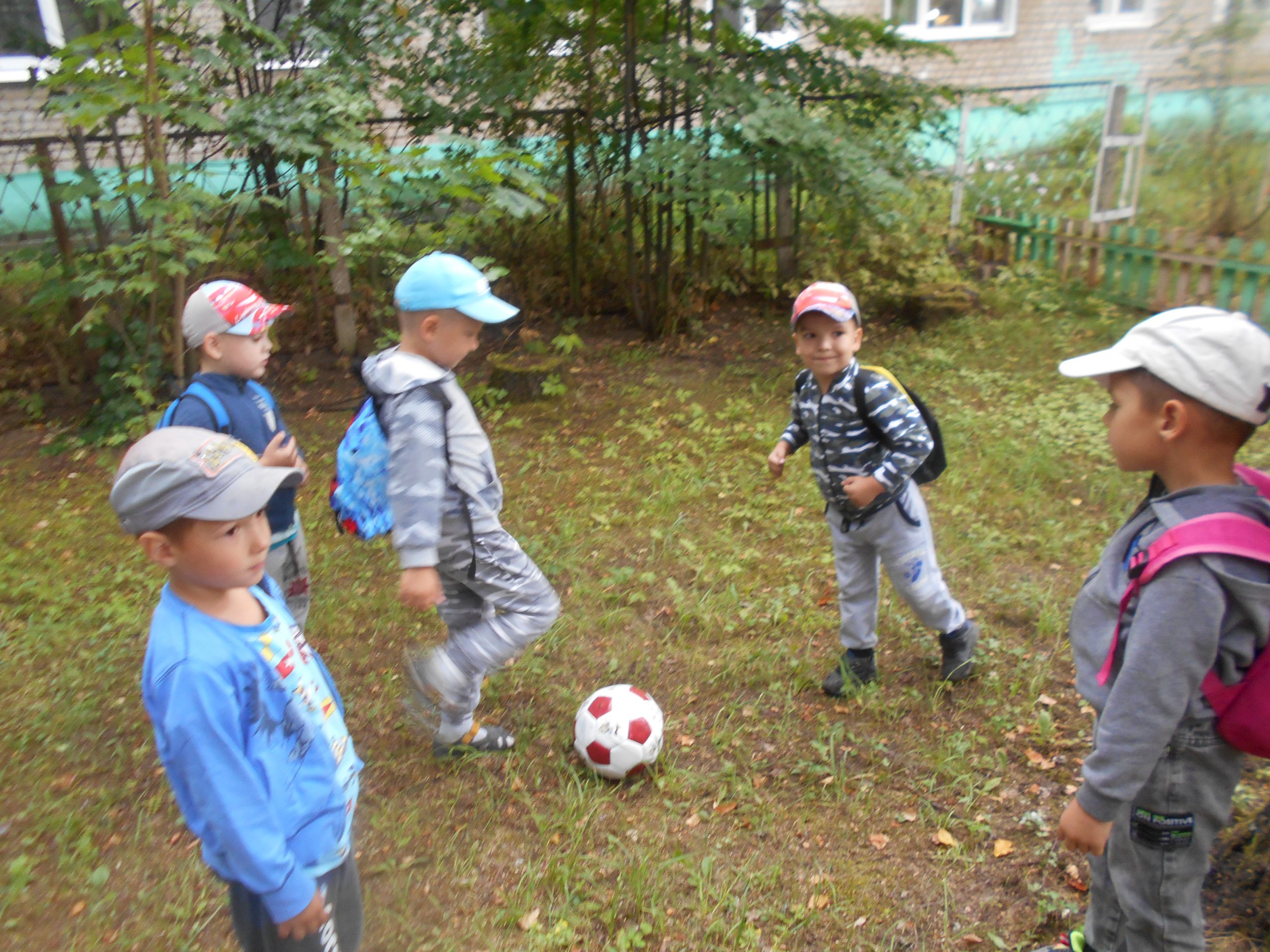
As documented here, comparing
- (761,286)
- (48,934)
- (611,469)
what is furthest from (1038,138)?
(48,934)

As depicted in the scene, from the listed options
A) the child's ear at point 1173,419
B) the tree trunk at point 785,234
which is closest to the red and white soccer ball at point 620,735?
the child's ear at point 1173,419

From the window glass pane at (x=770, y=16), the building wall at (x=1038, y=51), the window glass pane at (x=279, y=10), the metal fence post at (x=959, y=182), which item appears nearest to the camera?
the window glass pane at (x=279, y=10)

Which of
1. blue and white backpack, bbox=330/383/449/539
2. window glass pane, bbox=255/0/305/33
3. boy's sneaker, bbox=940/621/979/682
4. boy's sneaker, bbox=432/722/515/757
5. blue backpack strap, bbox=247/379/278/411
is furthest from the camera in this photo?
window glass pane, bbox=255/0/305/33

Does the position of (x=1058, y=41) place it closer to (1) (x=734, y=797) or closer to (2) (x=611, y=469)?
(2) (x=611, y=469)

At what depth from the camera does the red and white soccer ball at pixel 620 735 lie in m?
2.93

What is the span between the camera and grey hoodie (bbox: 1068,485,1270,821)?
5.09 ft

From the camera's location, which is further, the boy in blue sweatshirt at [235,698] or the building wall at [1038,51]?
the building wall at [1038,51]

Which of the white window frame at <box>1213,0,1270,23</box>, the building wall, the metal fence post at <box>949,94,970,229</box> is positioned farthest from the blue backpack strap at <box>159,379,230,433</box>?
the building wall

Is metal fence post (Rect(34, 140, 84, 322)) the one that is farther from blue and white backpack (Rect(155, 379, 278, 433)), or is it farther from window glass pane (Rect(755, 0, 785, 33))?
window glass pane (Rect(755, 0, 785, 33))

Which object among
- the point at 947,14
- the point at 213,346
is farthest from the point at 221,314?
the point at 947,14

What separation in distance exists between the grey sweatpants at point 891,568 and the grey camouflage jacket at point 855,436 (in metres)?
0.08

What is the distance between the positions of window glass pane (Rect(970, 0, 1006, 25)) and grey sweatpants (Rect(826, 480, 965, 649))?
12937mm

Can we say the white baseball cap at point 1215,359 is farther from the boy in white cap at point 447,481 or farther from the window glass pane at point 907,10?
the window glass pane at point 907,10

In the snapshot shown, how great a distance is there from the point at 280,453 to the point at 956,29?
13.6m
